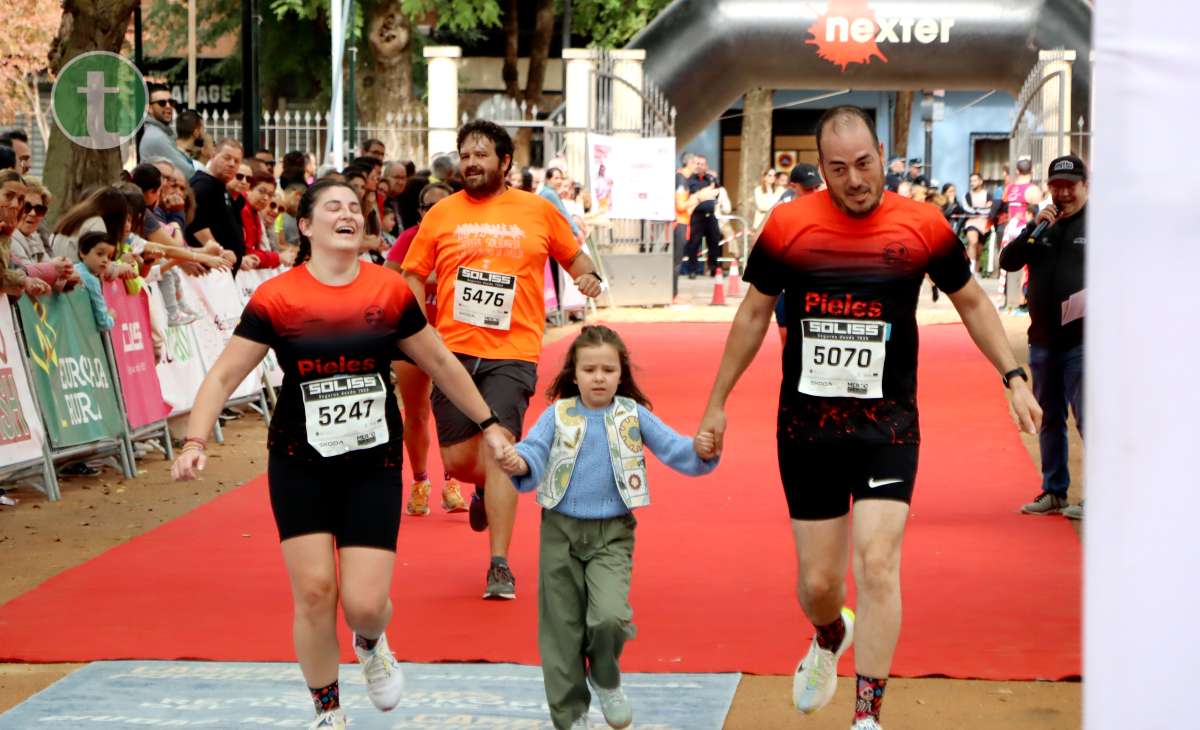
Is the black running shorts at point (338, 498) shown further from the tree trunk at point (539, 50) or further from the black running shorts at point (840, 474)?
the tree trunk at point (539, 50)

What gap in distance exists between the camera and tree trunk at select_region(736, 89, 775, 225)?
38.8 meters

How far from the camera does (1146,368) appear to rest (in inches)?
81.8

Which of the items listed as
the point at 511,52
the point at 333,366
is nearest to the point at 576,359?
the point at 333,366

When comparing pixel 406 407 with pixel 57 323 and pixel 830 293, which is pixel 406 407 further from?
pixel 830 293

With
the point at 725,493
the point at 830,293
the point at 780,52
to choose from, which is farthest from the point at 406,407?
the point at 780,52

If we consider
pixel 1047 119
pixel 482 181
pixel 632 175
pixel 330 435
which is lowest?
pixel 330 435

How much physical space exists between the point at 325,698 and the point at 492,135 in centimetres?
315

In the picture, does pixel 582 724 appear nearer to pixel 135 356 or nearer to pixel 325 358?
pixel 325 358

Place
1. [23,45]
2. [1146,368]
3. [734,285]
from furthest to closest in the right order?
1. [23,45]
2. [734,285]
3. [1146,368]

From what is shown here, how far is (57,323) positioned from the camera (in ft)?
34.3

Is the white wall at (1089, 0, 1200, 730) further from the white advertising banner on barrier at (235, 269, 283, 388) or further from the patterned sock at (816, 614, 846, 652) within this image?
the white advertising banner on barrier at (235, 269, 283, 388)

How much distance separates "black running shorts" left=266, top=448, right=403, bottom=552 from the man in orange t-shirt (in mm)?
2207

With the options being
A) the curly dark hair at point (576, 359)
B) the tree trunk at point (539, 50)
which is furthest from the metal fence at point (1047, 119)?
the curly dark hair at point (576, 359)

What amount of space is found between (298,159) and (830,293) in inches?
435
